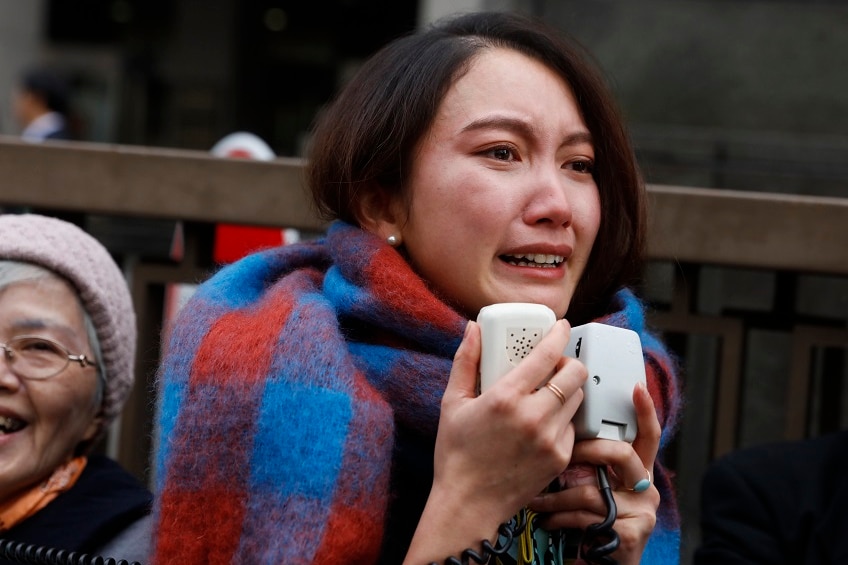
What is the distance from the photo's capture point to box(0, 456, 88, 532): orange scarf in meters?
2.44

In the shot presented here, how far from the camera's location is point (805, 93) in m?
7.39

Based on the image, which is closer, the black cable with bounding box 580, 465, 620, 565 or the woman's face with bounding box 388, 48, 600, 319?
the black cable with bounding box 580, 465, 620, 565

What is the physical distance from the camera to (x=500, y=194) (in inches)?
76.4

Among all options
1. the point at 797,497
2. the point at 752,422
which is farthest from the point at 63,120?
the point at 797,497

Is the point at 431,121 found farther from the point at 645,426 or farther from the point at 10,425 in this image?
the point at 10,425

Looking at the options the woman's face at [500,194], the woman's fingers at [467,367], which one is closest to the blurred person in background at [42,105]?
the woman's face at [500,194]

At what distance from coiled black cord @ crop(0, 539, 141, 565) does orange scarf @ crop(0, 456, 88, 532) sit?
0.22 metres

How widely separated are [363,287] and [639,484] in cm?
57

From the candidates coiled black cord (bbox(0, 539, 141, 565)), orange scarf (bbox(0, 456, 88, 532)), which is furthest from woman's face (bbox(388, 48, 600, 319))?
orange scarf (bbox(0, 456, 88, 532))

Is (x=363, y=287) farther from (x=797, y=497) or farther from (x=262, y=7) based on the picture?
(x=262, y=7)

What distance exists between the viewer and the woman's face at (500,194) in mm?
1941

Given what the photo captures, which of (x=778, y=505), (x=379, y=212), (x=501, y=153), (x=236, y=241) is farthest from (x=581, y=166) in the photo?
(x=236, y=241)

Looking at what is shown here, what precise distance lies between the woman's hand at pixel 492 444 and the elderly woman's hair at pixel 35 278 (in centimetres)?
112

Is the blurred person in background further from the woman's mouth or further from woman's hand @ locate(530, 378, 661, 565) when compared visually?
woman's hand @ locate(530, 378, 661, 565)
